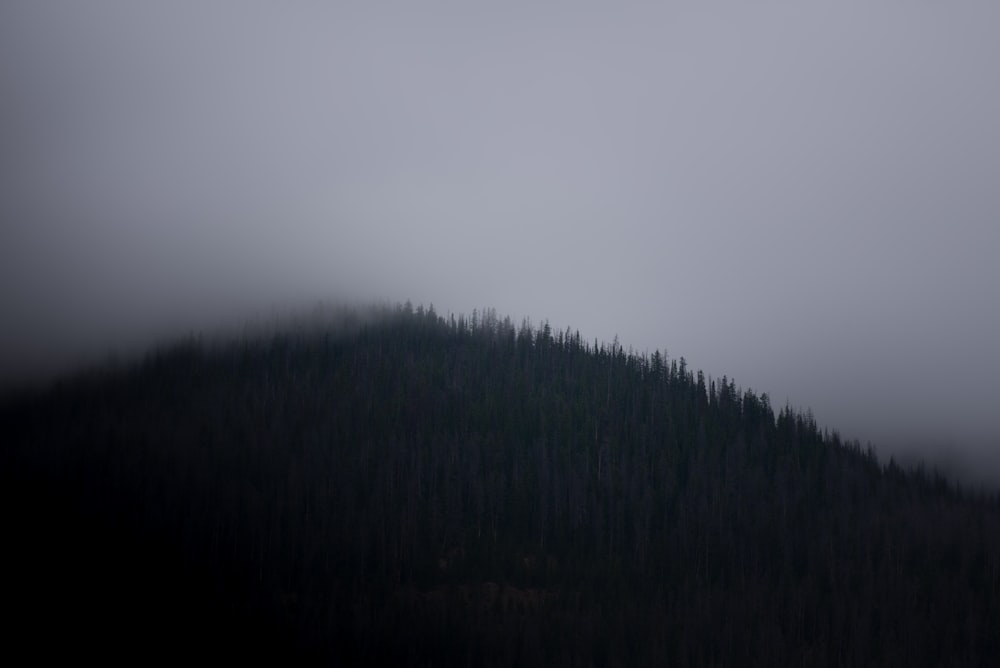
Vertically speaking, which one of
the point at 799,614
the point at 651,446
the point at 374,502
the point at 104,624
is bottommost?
the point at 104,624

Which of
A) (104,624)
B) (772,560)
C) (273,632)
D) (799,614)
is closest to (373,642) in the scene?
(273,632)

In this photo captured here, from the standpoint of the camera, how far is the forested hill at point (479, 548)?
123500mm

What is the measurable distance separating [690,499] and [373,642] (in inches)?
2930

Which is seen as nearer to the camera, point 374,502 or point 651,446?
point 374,502

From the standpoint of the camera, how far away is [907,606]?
448 feet

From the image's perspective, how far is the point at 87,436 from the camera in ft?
627

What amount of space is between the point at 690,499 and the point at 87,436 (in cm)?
11520

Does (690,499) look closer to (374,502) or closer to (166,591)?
(374,502)

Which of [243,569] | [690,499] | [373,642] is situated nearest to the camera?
[373,642]

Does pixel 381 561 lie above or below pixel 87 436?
below

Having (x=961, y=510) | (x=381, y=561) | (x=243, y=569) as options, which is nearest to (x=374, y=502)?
(x=381, y=561)

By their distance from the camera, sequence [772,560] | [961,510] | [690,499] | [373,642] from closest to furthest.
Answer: [373,642] → [772,560] → [690,499] → [961,510]

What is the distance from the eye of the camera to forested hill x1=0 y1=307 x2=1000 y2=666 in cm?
12350

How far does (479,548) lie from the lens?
154m
